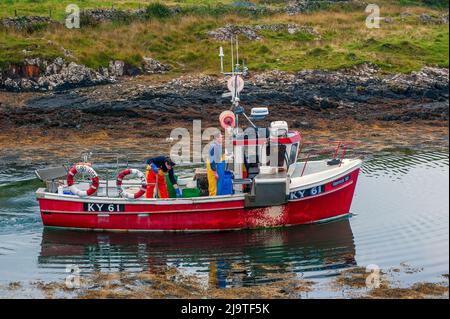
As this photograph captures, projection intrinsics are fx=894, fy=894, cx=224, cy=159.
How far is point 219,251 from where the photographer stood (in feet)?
69.9

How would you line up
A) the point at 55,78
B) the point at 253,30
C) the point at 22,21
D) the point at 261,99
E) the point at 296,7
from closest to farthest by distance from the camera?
the point at 261,99
the point at 55,78
the point at 22,21
the point at 253,30
the point at 296,7

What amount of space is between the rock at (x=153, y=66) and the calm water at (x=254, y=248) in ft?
55.2

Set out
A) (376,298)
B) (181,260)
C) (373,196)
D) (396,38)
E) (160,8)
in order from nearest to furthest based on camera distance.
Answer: (376,298), (181,260), (373,196), (396,38), (160,8)

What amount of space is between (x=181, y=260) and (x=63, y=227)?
382cm

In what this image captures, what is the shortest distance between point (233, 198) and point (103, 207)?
10.7 feet

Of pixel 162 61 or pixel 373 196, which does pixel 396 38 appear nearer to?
pixel 162 61

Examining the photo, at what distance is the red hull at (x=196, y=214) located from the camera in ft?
72.4

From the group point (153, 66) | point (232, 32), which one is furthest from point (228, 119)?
point (232, 32)

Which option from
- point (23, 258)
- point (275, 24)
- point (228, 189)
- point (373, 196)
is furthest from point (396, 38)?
point (23, 258)

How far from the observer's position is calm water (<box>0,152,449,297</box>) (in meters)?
19.8

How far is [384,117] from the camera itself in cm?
3603

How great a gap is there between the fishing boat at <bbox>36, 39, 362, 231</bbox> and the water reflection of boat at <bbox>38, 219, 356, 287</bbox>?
0.92 ft

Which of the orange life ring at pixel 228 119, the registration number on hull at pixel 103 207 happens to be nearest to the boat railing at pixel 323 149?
the orange life ring at pixel 228 119

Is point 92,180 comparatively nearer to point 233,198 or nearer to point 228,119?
point 233,198
